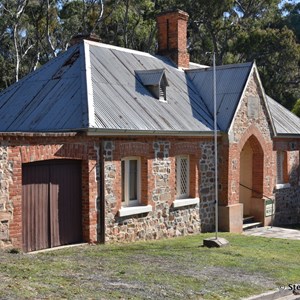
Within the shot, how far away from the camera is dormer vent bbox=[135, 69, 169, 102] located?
52.9 feet

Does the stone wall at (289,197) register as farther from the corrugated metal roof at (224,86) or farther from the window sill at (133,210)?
the window sill at (133,210)

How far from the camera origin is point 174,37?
790 inches

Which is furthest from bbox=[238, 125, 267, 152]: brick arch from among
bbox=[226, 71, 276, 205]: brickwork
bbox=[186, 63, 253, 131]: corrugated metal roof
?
bbox=[186, 63, 253, 131]: corrugated metal roof

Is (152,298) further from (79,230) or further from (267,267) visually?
(79,230)

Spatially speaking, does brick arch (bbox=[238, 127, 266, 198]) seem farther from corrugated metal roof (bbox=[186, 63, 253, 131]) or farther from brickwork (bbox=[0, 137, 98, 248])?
brickwork (bbox=[0, 137, 98, 248])

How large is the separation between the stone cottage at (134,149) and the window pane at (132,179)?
28 mm

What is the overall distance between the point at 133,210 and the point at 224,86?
21.9 ft

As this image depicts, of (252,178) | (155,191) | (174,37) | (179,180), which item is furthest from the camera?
(174,37)

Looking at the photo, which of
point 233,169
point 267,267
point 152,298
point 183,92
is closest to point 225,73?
point 183,92

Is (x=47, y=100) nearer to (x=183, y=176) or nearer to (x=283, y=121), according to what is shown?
(x=183, y=176)

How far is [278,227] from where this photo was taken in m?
19.4

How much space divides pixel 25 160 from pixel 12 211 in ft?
3.55

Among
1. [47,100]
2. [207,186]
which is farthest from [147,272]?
[207,186]

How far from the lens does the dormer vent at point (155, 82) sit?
52.9 ft
